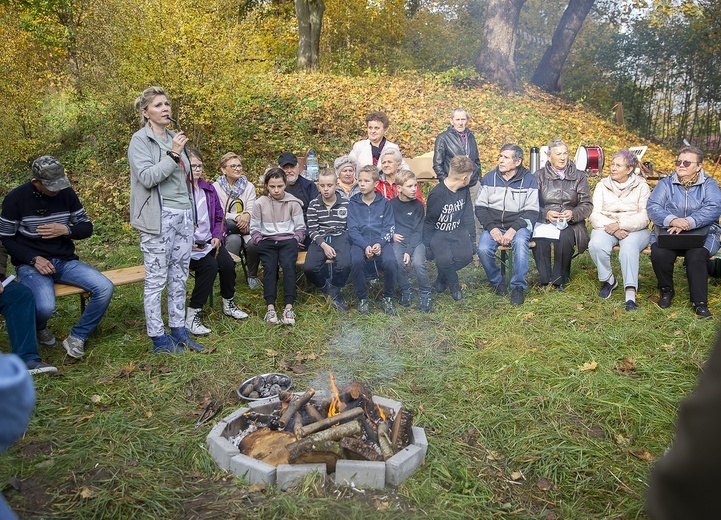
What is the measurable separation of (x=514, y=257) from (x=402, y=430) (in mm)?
3399

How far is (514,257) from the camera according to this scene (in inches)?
251

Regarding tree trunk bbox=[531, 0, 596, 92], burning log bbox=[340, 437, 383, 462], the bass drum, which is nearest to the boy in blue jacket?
burning log bbox=[340, 437, 383, 462]

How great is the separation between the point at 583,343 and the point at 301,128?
917 cm

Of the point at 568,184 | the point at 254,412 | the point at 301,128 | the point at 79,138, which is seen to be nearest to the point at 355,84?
the point at 301,128

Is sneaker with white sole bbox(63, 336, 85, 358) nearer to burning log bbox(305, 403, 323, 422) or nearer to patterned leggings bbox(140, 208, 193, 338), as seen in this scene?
patterned leggings bbox(140, 208, 193, 338)

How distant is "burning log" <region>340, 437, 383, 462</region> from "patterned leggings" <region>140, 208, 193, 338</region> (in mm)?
2316

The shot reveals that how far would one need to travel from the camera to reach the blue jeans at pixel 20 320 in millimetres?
4582

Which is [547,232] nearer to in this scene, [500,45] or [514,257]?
[514,257]

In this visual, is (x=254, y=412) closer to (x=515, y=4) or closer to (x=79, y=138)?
(x=79, y=138)

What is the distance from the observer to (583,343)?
196 inches

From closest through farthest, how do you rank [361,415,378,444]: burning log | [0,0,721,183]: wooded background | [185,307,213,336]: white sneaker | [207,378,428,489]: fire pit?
1. [207,378,428,489]: fire pit
2. [361,415,378,444]: burning log
3. [185,307,213,336]: white sneaker
4. [0,0,721,183]: wooded background

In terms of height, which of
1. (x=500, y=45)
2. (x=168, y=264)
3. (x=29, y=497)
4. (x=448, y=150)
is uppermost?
(x=500, y=45)

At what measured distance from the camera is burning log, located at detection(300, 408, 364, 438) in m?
3.40

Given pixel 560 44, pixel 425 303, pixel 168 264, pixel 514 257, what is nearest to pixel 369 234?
pixel 425 303
